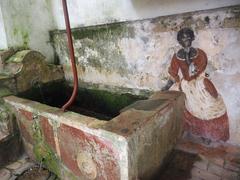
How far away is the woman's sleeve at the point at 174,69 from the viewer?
8.18ft

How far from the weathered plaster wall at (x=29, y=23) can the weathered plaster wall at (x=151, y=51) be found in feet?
0.75

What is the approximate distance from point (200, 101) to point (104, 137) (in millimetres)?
1299

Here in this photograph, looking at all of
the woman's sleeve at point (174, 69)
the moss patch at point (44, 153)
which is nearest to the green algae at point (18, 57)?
the moss patch at point (44, 153)

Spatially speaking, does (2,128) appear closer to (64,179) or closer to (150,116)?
(64,179)

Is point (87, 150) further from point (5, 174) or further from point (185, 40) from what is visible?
point (185, 40)

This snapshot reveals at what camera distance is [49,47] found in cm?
378

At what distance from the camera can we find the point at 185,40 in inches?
93.2

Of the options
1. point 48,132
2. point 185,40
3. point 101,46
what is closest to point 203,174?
point 185,40

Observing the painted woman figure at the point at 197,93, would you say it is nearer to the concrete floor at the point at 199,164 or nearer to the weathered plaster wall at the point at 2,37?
the concrete floor at the point at 199,164

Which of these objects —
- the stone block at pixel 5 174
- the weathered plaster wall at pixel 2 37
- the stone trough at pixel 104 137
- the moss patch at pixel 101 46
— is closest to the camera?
the stone trough at pixel 104 137

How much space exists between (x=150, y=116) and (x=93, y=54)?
1772 millimetres

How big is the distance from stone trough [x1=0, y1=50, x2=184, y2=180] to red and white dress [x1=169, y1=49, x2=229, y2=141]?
0.58ft

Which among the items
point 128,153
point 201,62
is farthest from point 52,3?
point 128,153

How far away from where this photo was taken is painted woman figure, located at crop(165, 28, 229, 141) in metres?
2.32
